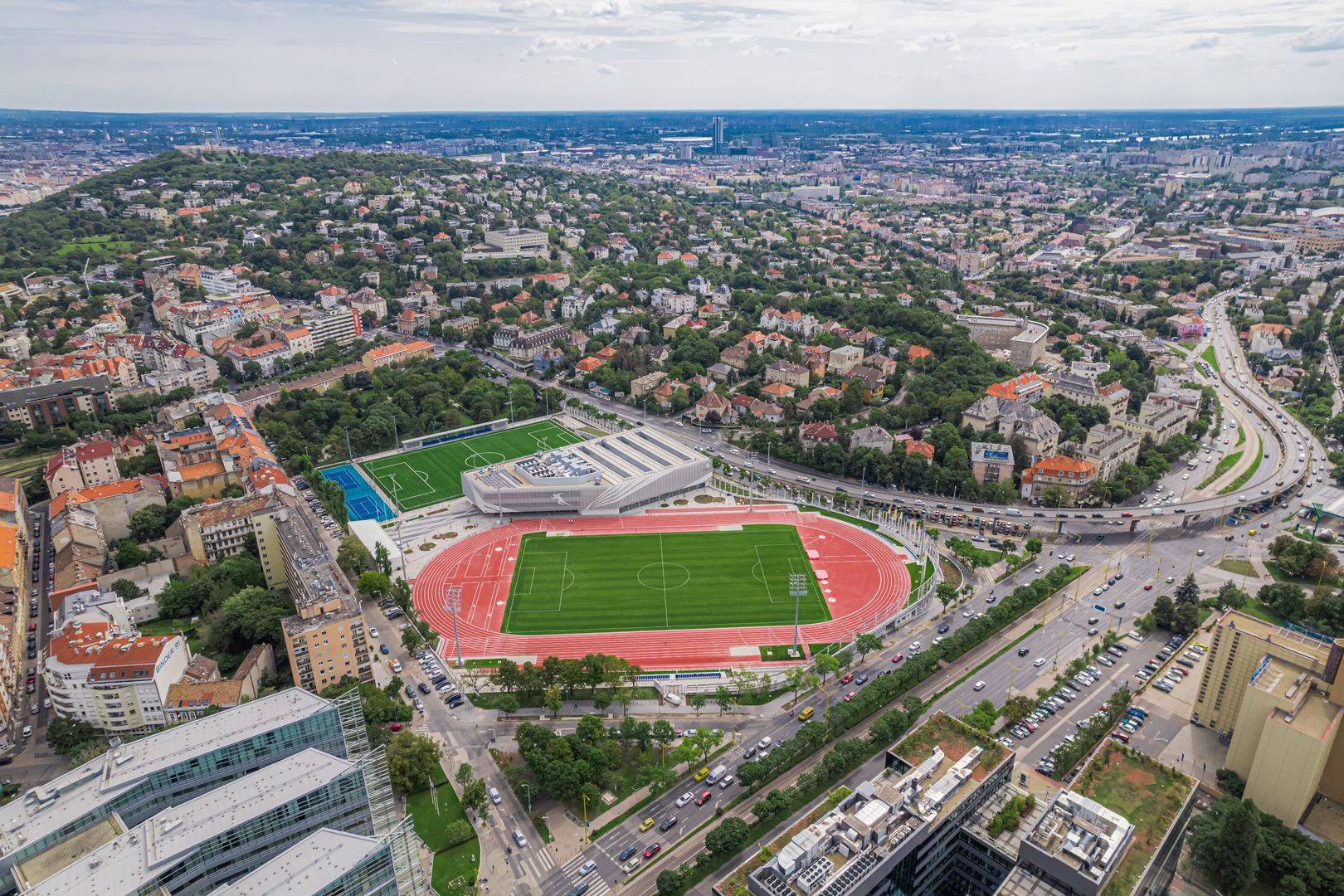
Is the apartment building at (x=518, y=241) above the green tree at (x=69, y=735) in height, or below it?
above

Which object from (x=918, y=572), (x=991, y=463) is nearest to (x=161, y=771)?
(x=918, y=572)

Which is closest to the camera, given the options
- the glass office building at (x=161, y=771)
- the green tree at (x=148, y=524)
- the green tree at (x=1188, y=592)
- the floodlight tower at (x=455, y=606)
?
the glass office building at (x=161, y=771)

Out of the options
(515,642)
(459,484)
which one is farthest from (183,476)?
(515,642)

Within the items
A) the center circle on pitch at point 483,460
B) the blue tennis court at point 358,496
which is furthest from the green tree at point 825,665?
the center circle on pitch at point 483,460

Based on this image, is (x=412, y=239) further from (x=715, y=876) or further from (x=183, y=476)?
(x=715, y=876)

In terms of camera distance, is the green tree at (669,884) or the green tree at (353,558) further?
the green tree at (353,558)

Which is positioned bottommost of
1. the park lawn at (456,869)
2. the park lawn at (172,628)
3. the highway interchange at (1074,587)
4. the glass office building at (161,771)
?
the park lawn at (172,628)

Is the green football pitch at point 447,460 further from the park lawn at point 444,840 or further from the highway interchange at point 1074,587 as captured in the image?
the park lawn at point 444,840
